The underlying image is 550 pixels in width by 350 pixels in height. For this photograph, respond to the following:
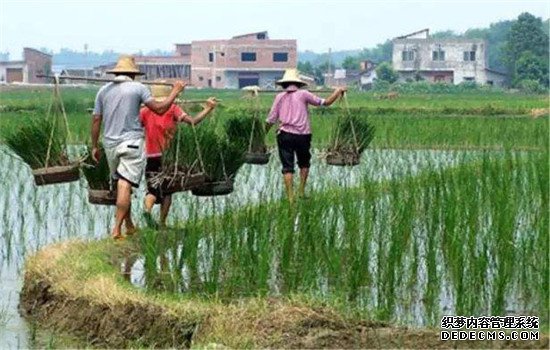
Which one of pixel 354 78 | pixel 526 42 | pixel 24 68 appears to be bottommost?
pixel 354 78

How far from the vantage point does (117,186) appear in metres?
7.94

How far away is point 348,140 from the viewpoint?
11.5m

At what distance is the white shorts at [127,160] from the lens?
770 cm

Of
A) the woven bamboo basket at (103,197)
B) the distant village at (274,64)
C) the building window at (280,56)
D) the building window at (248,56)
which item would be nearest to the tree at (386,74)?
the distant village at (274,64)

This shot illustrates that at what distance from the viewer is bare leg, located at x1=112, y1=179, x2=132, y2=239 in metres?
7.69

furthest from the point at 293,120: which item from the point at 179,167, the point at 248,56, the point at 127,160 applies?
the point at 248,56

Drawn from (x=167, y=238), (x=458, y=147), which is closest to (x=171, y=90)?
(x=167, y=238)

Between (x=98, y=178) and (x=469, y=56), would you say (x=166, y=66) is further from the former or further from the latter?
(x=98, y=178)

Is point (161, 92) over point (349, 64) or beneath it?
over

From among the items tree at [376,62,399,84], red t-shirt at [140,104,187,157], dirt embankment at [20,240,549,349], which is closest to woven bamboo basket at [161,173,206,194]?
red t-shirt at [140,104,187,157]

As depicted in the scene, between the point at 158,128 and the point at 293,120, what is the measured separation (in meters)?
1.87

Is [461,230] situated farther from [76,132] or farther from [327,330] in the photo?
[76,132]

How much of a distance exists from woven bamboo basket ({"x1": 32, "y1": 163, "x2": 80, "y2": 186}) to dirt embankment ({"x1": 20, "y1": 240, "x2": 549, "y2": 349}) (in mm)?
1469

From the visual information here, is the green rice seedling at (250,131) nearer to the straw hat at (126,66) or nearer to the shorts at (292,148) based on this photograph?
the shorts at (292,148)
